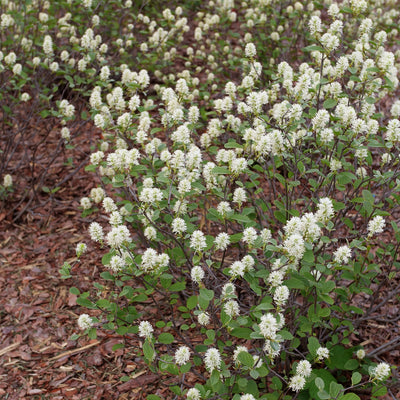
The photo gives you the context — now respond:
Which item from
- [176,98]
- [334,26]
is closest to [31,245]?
[176,98]

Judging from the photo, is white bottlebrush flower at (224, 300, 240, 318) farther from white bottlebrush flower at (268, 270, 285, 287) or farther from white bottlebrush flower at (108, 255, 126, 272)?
white bottlebrush flower at (108, 255, 126, 272)

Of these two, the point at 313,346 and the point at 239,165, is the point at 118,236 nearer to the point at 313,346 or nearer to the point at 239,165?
the point at 239,165

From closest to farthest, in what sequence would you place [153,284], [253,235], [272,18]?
[253,235], [153,284], [272,18]

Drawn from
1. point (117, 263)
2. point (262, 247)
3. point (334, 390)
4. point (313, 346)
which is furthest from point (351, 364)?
point (117, 263)

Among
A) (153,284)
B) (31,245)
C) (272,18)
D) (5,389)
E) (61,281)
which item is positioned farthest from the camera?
(272,18)

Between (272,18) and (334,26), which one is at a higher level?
(334,26)

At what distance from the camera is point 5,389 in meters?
2.85

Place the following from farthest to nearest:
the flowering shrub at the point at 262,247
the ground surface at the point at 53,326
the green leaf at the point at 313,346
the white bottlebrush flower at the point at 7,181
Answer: the white bottlebrush flower at the point at 7,181 → the ground surface at the point at 53,326 → the green leaf at the point at 313,346 → the flowering shrub at the point at 262,247

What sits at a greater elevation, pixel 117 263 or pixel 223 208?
pixel 223 208

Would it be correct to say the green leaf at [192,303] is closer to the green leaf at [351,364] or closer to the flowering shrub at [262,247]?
the flowering shrub at [262,247]

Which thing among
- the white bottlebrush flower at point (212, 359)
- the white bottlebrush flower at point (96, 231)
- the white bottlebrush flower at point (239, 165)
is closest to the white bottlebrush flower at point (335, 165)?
the white bottlebrush flower at point (239, 165)

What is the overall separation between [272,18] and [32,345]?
427 cm

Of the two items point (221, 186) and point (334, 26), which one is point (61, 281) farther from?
point (334, 26)

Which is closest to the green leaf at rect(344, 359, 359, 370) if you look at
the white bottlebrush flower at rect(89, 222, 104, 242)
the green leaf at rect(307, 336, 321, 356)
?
the green leaf at rect(307, 336, 321, 356)
